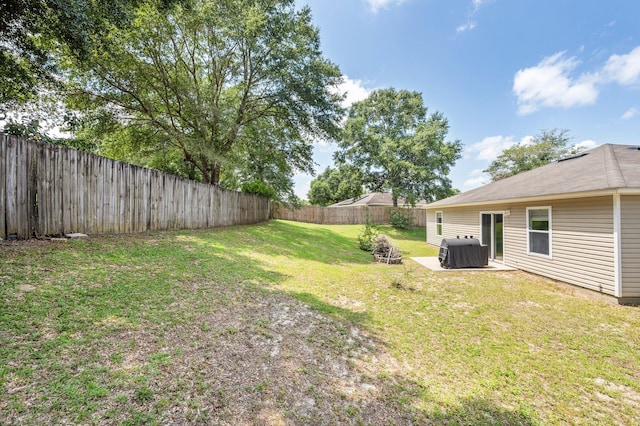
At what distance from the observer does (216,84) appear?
12.6 metres

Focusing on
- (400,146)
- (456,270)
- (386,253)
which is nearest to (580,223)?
(456,270)

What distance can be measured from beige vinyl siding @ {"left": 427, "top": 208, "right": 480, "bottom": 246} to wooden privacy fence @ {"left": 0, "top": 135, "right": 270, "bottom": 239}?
11248 millimetres

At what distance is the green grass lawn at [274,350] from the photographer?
2.01m

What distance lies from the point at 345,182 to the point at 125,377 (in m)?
21.8

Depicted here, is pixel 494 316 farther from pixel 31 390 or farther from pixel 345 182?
pixel 345 182

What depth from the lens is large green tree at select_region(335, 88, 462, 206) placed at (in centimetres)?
2097

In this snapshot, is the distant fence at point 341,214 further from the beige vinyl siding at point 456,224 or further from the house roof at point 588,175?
the house roof at point 588,175

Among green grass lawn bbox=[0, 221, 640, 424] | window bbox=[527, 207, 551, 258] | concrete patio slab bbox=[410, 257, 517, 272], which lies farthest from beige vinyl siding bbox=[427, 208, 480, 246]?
green grass lawn bbox=[0, 221, 640, 424]

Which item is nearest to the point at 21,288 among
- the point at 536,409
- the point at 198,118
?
the point at 536,409

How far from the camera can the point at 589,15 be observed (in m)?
9.56

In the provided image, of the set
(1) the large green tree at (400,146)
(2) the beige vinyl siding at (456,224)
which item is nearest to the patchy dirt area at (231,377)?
(2) the beige vinyl siding at (456,224)

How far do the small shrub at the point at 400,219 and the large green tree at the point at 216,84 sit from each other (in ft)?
36.1

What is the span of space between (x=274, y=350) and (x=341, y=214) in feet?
68.6

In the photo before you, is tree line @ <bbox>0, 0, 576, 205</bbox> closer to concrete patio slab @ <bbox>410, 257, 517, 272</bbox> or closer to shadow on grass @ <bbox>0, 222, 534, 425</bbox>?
shadow on grass @ <bbox>0, 222, 534, 425</bbox>
